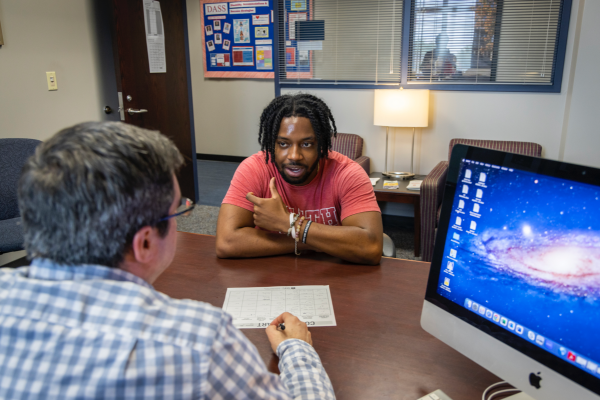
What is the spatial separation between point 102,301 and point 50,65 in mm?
3080

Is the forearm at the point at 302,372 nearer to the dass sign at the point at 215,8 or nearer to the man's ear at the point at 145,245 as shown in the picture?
the man's ear at the point at 145,245

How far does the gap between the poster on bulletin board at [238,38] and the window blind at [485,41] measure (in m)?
2.32

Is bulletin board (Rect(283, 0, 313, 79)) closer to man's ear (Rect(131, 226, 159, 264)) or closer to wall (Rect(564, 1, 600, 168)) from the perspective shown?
wall (Rect(564, 1, 600, 168))

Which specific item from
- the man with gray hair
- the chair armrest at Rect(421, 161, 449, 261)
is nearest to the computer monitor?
the man with gray hair

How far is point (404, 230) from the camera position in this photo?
3723 mm

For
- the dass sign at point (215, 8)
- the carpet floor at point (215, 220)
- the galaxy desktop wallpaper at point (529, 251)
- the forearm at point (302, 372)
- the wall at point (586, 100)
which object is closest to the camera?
the galaxy desktop wallpaper at point (529, 251)

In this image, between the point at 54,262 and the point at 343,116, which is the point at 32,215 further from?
the point at 343,116

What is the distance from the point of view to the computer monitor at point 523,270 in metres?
0.62

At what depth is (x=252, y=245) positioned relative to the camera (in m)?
1.39

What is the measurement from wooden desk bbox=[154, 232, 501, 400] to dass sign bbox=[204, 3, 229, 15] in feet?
15.1

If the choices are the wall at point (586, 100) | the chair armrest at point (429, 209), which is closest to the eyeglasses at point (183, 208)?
the chair armrest at point (429, 209)

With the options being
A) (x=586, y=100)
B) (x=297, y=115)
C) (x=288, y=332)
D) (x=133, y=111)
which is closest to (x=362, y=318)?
(x=288, y=332)

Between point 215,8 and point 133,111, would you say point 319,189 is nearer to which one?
point 133,111

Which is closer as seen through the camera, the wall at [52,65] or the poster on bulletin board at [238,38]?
the wall at [52,65]
